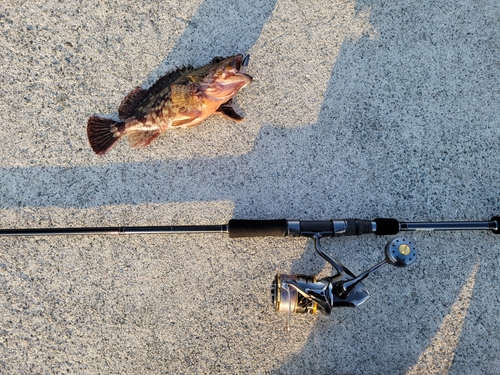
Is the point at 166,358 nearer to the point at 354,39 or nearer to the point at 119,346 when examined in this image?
the point at 119,346

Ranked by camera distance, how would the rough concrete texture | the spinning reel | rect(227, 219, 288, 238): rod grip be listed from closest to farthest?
the spinning reel, rect(227, 219, 288, 238): rod grip, the rough concrete texture

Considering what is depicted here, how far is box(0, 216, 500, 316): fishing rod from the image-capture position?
2.08 metres

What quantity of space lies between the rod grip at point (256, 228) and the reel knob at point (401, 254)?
534 millimetres

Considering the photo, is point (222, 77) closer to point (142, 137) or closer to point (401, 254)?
point (142, 137)

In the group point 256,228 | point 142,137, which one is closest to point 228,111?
point 142,137

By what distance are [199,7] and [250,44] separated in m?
0.39

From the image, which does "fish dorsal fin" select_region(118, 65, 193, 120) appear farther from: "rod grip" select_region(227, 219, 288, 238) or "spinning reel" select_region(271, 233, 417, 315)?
"spinning reel" select_region(271, 233, 417, 315)

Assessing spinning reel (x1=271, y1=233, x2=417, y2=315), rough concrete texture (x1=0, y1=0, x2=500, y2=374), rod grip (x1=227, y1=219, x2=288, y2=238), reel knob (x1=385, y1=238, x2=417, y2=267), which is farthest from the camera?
rough concrete texture (x1=0, y1=0, x2=500, y2=374)

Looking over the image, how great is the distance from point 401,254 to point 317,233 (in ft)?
1.39

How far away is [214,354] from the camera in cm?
235

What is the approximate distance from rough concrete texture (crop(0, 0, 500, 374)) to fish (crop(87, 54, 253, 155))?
3.6 inches

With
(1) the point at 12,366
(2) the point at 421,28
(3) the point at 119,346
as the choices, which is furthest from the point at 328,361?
(2) the point at 421,28

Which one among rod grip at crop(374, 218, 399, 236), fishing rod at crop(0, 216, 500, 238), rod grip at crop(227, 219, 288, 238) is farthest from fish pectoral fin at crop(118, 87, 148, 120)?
rod grip at crop(374, 218, 399, 236)

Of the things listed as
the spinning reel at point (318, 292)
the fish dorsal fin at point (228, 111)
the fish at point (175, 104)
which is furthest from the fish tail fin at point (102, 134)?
the spinning reel at point (318, 292)
